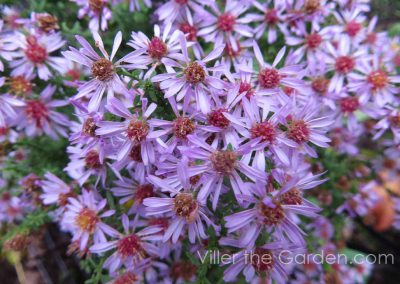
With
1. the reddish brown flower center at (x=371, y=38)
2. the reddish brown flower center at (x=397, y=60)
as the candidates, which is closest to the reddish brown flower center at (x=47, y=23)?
the reddish brown flower center at (x=371, y=38)

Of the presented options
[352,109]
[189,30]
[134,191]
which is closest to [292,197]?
[134,191]

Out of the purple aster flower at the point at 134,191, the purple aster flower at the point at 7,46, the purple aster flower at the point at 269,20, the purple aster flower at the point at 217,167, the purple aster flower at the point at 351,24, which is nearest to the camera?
the purple aster flower at the point at 217,167

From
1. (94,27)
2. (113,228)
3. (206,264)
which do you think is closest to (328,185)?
(206,264)

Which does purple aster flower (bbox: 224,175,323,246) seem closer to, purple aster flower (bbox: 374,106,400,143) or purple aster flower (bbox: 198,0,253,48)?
purple aster flower (bbox: 374,106,400,143)

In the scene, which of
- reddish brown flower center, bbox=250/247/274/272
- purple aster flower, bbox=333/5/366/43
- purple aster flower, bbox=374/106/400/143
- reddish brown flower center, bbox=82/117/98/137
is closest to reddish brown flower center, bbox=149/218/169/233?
reddish brown flower center, bbox=250/247/274/272

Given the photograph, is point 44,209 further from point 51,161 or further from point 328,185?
point 328,185

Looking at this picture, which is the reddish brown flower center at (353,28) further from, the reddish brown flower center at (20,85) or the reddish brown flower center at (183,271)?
the reddish brown flower center at (20,85)
